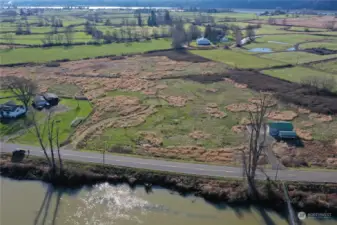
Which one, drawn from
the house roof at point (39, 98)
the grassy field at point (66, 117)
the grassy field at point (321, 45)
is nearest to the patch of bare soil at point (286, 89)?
the grassy field at point (66, 117)

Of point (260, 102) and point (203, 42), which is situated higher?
point (203, 42)

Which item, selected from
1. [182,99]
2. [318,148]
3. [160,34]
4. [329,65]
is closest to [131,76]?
[182,99]

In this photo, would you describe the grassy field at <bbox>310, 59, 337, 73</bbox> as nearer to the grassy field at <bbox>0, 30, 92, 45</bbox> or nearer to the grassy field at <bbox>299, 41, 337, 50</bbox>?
the grassy field at <bbox>299, 41, 337, 50</bbox>

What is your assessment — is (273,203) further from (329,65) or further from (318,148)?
(329,65)

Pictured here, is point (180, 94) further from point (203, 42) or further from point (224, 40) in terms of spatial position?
point (224, 40)

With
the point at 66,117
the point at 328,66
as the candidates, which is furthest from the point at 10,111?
the point at 328,66

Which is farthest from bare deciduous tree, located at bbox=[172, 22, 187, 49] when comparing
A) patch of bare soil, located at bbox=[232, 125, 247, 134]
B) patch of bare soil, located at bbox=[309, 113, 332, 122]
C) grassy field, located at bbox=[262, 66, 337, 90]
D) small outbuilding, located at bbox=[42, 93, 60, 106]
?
patch of bare soil, located at bbox=[232, 125, 247, 134]

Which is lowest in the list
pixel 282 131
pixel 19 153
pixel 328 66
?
pixel 19 153
